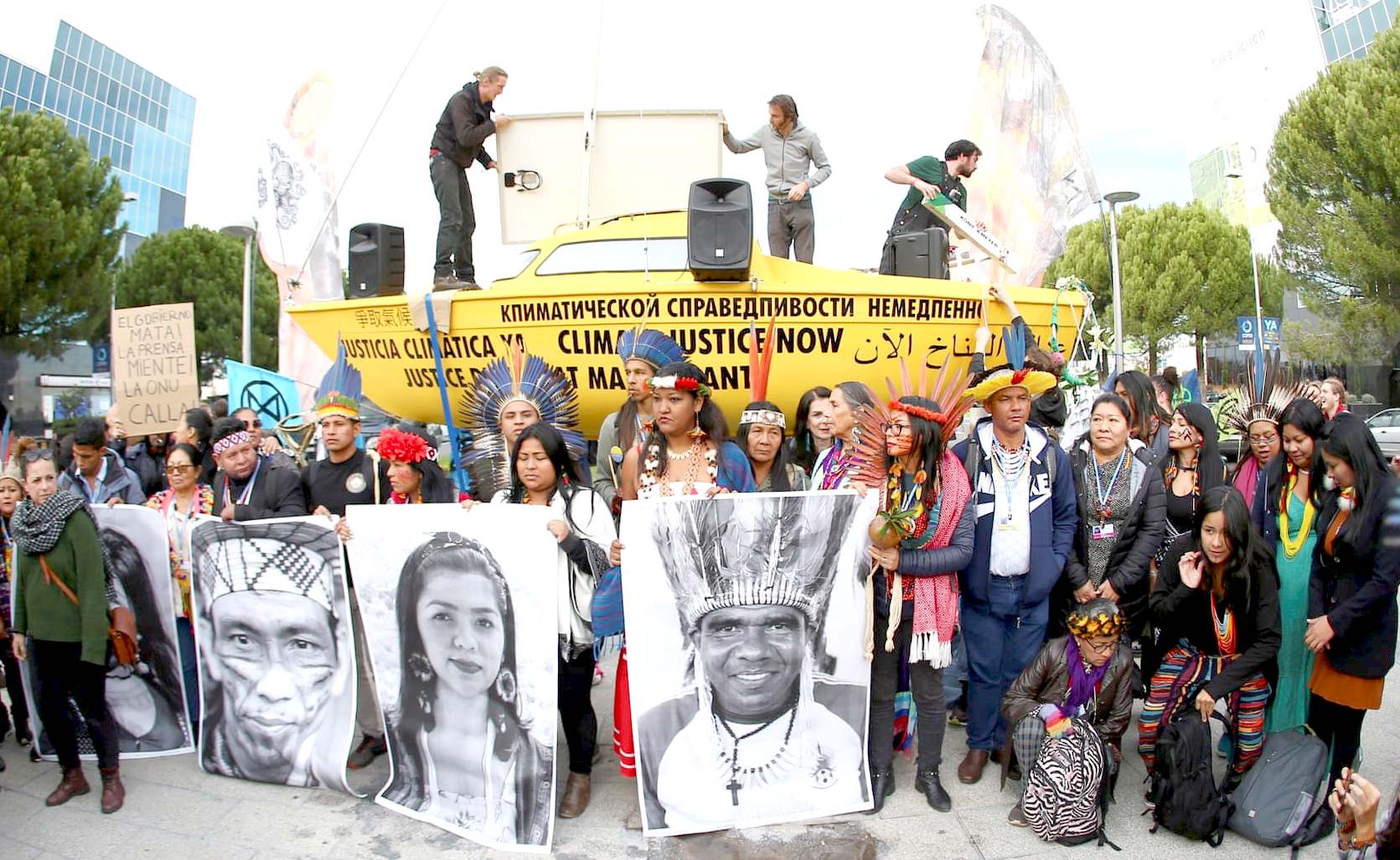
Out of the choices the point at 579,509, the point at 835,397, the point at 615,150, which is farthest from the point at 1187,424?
the point at 615,150

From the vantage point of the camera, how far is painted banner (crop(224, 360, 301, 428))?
8008mm

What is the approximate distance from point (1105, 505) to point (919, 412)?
129 cm

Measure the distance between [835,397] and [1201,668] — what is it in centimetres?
206

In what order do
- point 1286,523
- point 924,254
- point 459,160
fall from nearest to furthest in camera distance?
1. point 1286,523
2. point 924,254
3. point 459,160

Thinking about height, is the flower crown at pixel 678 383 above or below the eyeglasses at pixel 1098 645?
above

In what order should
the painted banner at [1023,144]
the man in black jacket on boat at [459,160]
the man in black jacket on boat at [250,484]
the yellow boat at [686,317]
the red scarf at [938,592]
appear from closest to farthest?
the red scarf at [938,592], the man in black jacket on boat at [250,484], the yellow boat at [686,317], the man in black jacket on boat at [459,160], the painted banner at [1023,144]

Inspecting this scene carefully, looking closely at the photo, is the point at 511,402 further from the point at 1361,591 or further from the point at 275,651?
the point at 1361,591

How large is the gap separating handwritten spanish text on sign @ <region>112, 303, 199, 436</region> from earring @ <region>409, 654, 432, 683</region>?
180 inches

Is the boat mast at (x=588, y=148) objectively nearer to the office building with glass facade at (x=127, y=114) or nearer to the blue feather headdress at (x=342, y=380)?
the blue feather headdress at (x=342, y=380)

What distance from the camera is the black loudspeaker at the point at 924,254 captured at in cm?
698

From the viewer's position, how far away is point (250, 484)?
4938 mm

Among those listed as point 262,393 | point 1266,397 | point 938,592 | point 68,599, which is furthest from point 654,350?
point 262,393

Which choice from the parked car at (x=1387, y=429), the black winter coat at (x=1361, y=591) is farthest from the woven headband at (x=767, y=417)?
the parked car at (x=1387, y=429)

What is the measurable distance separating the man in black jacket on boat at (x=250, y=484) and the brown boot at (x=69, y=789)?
138cm
